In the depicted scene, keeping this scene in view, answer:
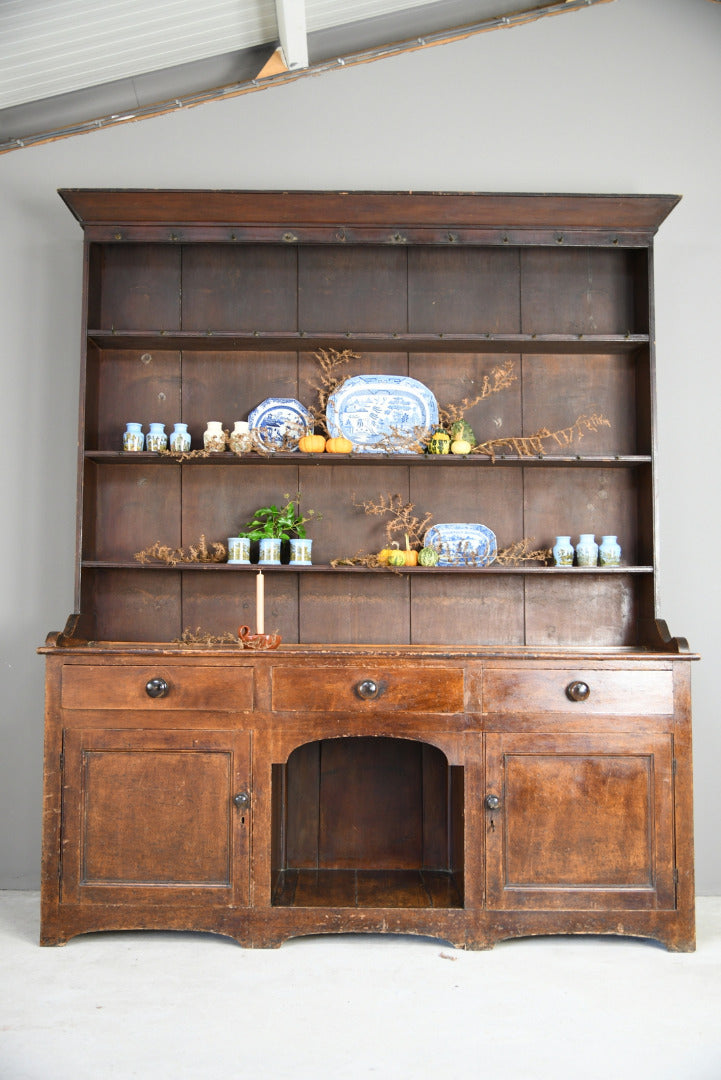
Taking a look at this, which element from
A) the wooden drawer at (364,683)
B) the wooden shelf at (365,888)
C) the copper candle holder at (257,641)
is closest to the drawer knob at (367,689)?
the wooden drawer at (364,683)

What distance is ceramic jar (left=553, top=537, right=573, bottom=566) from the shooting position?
339cm

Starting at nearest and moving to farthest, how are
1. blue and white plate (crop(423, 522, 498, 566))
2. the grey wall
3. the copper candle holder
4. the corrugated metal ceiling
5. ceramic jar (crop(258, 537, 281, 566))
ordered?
the copper candle holder, the corrugated metal ceiling, ceramic jar (crop(258, 537, 281, 566)), blue and white plate (crop(423, 522, 498, 566)), the grey wall

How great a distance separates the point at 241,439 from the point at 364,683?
42.4 inches

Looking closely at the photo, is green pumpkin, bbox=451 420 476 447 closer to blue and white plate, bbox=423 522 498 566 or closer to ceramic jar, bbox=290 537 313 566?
blue and white plate, bbox=423 522 498 566

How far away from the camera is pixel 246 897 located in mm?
2891

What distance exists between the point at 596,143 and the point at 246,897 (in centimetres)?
323

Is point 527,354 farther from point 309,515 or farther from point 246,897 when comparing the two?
point 246,897

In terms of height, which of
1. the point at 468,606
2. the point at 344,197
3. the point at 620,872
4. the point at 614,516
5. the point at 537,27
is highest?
the point at 537,27

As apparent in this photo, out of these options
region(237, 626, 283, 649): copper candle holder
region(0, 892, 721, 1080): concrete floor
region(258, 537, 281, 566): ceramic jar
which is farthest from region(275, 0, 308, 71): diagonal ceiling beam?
region(0, 892, 721, 1080): concrete floor

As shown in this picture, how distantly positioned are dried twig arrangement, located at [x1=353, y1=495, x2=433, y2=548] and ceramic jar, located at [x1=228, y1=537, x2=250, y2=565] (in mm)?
477

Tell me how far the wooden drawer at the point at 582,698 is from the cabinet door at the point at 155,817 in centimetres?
86

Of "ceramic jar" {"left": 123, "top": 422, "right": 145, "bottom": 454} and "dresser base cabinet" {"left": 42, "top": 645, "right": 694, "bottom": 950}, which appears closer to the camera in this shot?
"dresser base cabinet" {"left": 42, "top": 645, "right": 694, "bottom": 950}

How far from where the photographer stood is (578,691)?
2936mm

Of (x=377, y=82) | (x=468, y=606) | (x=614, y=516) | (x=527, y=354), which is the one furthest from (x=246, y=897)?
(x=377, y=82)
